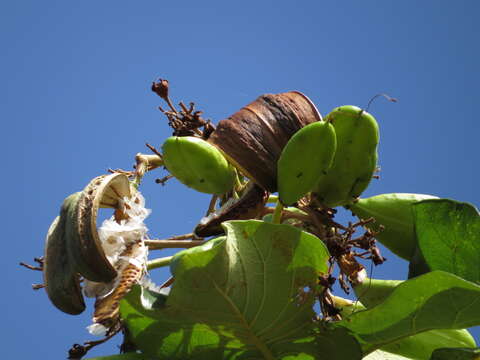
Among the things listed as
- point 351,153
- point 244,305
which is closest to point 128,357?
point 244,305

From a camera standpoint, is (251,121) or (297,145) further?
(251,121)

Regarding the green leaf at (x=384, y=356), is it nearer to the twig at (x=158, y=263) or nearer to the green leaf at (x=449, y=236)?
the green leaf at (x=449, y=236)

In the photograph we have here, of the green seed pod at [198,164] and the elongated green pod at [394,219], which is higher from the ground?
the green seed pod at [198,164]

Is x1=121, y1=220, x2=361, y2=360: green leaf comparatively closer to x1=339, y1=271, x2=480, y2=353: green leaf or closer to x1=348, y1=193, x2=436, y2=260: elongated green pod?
x1=339, y1=271, x2=480, y2=353: green leaf

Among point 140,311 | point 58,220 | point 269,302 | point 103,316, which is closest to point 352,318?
point 269,302

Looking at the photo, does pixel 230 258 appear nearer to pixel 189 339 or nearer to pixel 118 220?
pixel 189 339

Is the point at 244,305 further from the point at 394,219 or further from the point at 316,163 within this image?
the point at 394,219

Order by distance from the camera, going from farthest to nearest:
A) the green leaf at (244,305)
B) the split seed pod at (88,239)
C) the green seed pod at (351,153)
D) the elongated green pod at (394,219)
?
the elongated green pod at (394,219)
the green seed pod at (351,153)
the split seed pod at (88,239)
the green leaf at (244,305)

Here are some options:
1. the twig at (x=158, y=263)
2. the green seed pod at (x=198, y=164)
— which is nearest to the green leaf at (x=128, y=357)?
the twig at (x=158, y=263)
